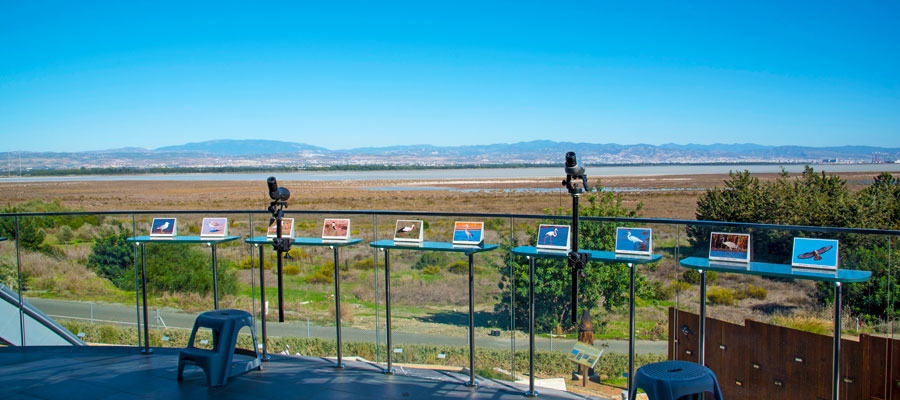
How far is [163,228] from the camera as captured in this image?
15.8 feet

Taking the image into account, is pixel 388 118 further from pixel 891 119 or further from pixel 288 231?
pixel 288 231

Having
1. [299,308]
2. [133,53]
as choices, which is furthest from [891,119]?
[299,308]

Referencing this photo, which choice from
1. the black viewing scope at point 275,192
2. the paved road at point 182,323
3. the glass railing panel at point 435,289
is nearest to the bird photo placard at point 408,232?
the glass railing panel at point 435,289

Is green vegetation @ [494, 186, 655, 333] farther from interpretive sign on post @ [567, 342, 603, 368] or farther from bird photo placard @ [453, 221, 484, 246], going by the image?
bird photo placard @ [453, 221, 484, 246]

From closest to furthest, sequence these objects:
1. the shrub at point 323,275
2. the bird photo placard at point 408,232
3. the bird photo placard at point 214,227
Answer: the bird photo placard at point 408,232
the bird photo placard at point 214,227
the shrub at point 323,275

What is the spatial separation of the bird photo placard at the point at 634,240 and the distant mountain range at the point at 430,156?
221 ft

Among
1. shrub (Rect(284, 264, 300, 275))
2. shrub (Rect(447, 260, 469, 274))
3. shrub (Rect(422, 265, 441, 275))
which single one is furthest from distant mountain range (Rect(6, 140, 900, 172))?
shrub (Rect(447, 260, 469, 274))

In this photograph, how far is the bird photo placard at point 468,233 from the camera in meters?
4.05

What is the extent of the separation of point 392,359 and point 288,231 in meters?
1.25

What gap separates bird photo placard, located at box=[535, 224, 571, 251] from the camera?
12.3ft

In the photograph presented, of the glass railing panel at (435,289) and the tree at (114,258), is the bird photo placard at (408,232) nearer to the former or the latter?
the glass railing panel at (435,289)

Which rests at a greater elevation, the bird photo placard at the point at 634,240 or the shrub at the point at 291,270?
the bird photo placard at the point at 634,240

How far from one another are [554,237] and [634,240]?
0.49m

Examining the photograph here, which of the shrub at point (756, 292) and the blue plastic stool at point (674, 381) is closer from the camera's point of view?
the blue plastic stool at point (674, 381)
